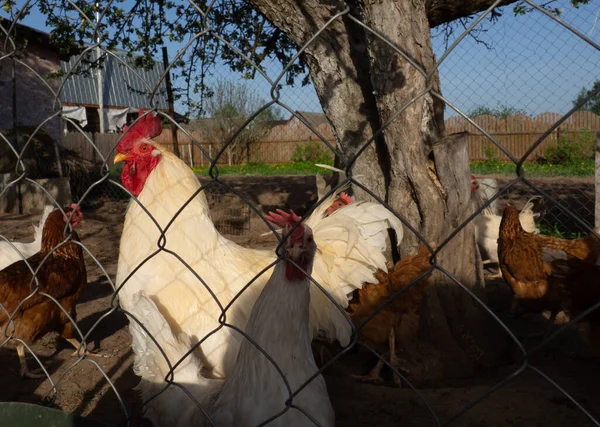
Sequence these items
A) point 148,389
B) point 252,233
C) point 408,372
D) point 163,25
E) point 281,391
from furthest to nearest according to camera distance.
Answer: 1. point 252,233
2. point 163,25
3. point 408,372
4. point 148,389
5. point 281,391

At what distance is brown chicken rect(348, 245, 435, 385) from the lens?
363 centimetres

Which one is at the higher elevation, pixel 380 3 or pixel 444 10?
pixel 444 10

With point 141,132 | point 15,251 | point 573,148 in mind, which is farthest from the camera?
point 573,148

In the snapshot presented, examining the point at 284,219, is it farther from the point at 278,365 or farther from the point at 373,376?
the point at 373,376

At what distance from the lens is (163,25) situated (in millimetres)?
7336

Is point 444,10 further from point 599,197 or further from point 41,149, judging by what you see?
point 41,149

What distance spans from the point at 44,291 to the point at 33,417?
7.72 ft

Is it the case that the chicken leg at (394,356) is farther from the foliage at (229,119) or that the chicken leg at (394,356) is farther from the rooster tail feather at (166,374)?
the foliage at (229,119)

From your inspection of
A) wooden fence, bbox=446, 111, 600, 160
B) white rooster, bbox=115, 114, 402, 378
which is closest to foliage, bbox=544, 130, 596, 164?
wooden fence, bbox=446, 111, 600, 160

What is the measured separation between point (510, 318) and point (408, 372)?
159 cm

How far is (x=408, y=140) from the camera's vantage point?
323 cm

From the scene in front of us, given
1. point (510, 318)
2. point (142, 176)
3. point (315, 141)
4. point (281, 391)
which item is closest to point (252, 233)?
point (510, 318)

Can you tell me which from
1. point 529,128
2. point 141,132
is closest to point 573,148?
point 529,128

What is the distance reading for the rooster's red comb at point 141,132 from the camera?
3092mm
